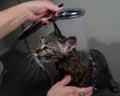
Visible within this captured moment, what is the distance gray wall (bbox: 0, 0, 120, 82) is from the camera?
53.1 inches

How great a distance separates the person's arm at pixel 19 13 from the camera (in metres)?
0.87

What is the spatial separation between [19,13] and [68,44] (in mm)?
204

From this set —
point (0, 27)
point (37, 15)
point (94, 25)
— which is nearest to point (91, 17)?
point (94, 25)

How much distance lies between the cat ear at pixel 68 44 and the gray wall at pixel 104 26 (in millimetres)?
466

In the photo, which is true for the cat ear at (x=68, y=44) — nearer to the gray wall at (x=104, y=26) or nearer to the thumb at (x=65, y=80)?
the thumb at (x=65, y=80)

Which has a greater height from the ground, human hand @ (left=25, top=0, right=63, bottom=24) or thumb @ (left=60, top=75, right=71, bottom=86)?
human hand @ (left=25, top=0, right=63, bottom=24)

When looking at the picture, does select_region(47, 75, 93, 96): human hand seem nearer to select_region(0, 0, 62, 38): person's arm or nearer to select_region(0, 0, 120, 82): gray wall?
select_region(0, 0, 62, 38): person's arm

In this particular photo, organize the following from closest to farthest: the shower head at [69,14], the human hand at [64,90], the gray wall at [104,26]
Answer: the shower head at [69,14], the human hand at [64,90], the gray wall at [104,26]

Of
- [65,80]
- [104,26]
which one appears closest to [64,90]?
[65,80]

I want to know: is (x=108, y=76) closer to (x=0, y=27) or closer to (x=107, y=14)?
(x=107, y=14)

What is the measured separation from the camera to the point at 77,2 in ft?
4.63

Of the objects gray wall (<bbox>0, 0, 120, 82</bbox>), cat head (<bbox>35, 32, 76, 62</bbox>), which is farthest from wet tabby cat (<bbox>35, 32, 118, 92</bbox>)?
gray wall (<bbox>0, 0, 120, 82</bbox>)

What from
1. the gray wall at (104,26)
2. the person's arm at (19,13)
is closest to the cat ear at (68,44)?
the person's arm at (19,13)

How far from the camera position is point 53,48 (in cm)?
92
